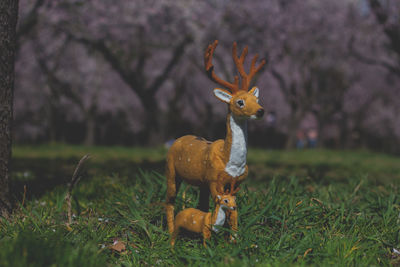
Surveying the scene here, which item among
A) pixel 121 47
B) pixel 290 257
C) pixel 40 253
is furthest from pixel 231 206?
pixel 121 47

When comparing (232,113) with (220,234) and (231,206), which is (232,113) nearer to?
(231,206)

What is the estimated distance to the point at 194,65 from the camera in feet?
72.3

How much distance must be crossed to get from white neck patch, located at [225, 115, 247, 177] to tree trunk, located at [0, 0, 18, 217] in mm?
2103

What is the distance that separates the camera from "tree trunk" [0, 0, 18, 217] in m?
3.31

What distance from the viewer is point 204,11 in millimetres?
15734

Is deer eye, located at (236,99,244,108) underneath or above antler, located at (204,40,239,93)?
underneath

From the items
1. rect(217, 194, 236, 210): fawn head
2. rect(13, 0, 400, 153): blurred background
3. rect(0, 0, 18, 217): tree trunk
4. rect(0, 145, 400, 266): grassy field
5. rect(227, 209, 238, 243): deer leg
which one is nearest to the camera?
rect(0, 145, 400, 266): grassy field

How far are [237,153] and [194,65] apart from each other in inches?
786

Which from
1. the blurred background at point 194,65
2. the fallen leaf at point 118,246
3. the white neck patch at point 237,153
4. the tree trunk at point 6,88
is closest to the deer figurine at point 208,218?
the white neck patch at point 237,153

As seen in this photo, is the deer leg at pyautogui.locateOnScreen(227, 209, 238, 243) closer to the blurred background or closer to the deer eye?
the deer eye

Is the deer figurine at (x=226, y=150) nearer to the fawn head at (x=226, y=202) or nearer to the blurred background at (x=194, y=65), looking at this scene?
the fawn head at (x=226, y=202)

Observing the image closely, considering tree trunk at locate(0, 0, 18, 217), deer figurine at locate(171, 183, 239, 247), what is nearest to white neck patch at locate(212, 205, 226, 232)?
deer figurine at locate(171, 183, 239, 247)

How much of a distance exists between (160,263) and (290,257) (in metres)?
0.87

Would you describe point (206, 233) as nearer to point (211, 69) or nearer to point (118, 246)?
point (118, 246)
